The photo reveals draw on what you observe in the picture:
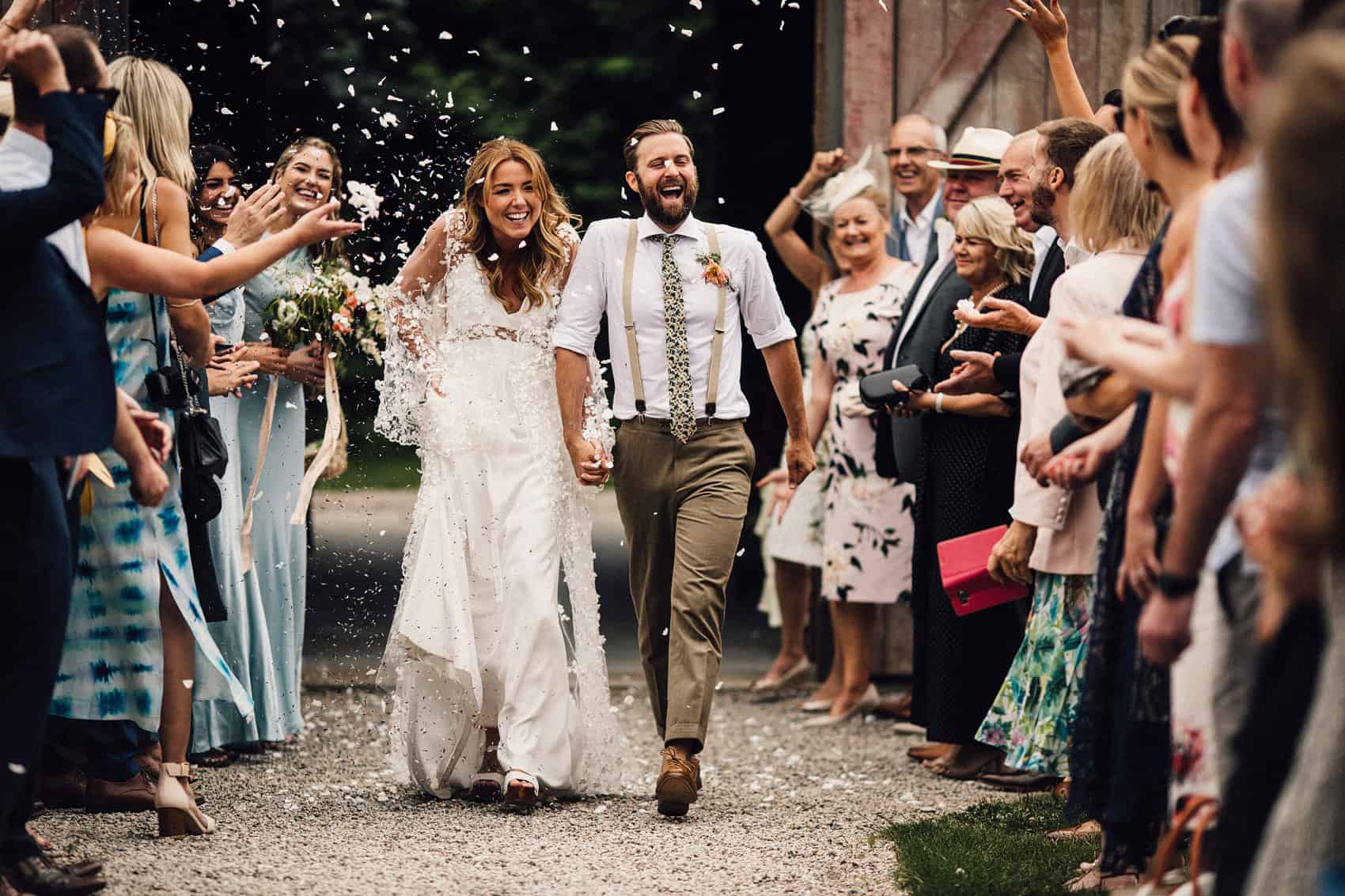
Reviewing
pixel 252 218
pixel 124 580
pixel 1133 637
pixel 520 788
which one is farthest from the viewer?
pixel 520 788

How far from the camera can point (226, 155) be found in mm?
6797

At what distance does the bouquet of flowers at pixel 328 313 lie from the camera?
21.7ft

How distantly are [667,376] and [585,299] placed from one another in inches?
16.2

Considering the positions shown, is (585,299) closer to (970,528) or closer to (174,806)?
(970,528)

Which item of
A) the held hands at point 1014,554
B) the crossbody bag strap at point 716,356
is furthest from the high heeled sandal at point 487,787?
the held hands at point 1014,554

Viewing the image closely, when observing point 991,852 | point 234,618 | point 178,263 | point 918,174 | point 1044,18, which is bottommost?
point 991,852

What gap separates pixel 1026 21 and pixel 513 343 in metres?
2.19

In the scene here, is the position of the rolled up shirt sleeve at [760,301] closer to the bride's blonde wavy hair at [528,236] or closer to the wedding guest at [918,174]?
the bride's blonde wavy hair at [528,236]

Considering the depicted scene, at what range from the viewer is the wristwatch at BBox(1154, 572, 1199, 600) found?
10.6 feet

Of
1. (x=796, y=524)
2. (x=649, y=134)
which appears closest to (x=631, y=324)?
(x=649, y=134)

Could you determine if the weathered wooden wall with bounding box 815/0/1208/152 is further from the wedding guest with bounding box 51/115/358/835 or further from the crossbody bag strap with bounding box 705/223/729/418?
the wedding guest with bounding box 51/115/358/835

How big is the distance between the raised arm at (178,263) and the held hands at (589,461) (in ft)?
5.22

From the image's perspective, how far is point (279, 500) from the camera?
690 centimetres

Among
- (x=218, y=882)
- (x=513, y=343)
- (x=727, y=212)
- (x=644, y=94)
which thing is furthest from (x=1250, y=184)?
(x=644, y=94)
